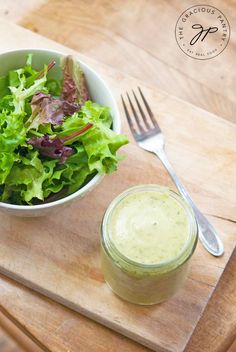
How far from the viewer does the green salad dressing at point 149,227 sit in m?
1.02

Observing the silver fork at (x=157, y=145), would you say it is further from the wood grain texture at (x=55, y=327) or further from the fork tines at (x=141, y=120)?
the wood grain texture at (x=55, y=327)

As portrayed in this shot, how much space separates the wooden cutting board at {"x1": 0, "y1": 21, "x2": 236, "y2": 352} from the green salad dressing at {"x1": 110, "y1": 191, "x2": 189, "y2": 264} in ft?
0.42

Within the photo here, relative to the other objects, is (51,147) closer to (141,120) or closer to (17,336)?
(141,120)

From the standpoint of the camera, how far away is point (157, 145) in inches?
50.1

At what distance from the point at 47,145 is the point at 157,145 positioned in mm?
280

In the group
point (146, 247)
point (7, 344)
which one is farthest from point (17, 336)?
point (146, 247)

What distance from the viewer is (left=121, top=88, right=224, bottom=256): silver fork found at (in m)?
1.17

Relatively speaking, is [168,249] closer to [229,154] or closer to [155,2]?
[229,154]

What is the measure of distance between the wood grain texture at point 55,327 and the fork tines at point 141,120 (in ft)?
1.33

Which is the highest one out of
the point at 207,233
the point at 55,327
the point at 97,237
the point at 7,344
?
the point at 207,233

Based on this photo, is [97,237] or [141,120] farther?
[141,120]

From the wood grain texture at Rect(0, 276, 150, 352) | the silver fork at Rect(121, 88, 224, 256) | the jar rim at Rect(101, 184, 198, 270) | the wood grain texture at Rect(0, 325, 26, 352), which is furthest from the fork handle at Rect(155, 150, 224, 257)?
the wood grain texture at Rect(0, 325, 26, 352)

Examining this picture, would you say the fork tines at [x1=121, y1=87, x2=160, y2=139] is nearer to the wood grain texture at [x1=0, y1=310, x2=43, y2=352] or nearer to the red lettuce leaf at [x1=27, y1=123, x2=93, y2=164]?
the red lettuce leaf at [x1=27, y1=123, x2=93, y2=164]

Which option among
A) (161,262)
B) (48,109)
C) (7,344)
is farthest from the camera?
(7,344)
